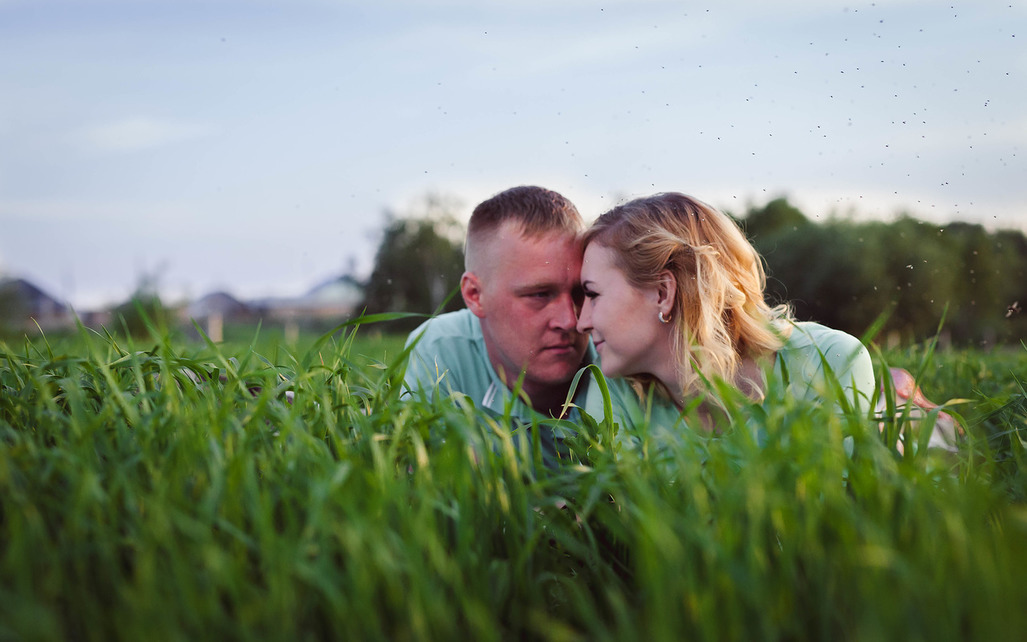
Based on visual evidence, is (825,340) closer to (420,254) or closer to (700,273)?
(700,273)

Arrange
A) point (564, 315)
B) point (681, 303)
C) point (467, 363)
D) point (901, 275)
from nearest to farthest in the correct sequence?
point (681, 303), point (564, 315), point (467, 363), point (901, 275)

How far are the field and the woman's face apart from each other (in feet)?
3.63

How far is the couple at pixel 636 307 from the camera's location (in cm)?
268

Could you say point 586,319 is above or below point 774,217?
above

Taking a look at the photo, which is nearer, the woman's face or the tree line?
the woman's face

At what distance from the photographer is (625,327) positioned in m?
2.76

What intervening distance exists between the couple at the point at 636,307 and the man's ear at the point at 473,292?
29 mm

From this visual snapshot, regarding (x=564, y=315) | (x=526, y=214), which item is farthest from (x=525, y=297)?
(x=526, y=214)

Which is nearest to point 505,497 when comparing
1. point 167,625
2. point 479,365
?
point 167,625

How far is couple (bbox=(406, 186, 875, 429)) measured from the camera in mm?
2676

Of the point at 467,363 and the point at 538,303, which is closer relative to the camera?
the point at 538,303

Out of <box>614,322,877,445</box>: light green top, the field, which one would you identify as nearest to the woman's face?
<box>614,322,877,445</box>: light green top

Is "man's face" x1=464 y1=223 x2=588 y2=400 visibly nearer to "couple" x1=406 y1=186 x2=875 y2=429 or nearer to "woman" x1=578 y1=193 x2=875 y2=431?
"couple" x1=406 y1=186 x2=875 y2=429

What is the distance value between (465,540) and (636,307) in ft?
5.53
